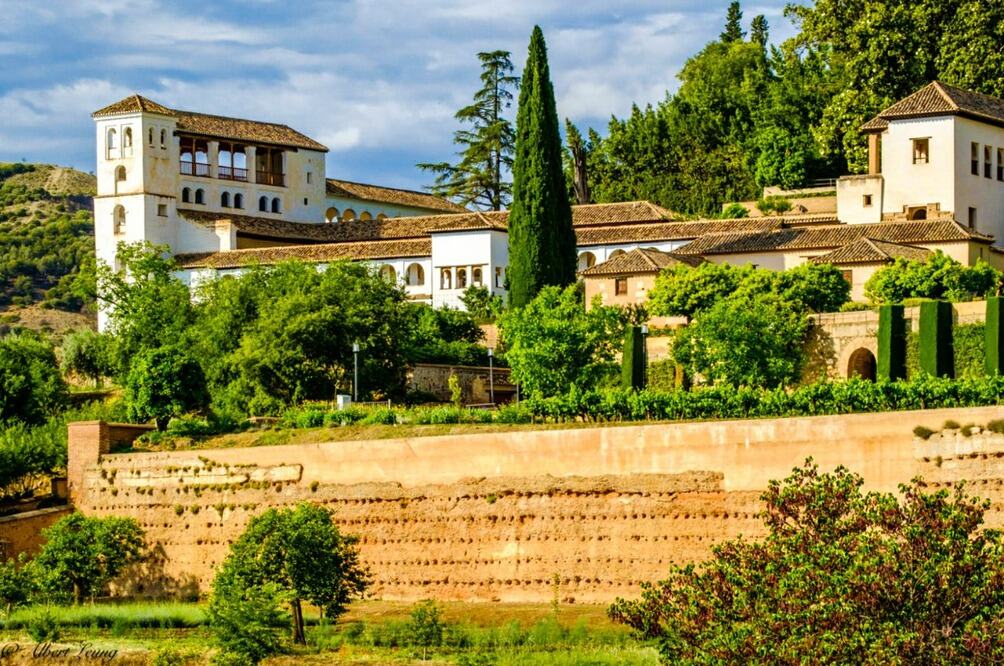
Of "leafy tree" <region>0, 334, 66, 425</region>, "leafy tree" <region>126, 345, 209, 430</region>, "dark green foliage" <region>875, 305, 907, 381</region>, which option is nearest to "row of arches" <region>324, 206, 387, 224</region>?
"leafy tree" <region>0, 334, 66, 425</region>

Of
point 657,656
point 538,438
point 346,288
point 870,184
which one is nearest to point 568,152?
point 870,184

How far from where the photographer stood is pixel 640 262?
50719 millimetres

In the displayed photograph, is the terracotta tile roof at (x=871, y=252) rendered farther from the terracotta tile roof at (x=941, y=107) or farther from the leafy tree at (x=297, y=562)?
the leafy tree at (x=297, y=562)

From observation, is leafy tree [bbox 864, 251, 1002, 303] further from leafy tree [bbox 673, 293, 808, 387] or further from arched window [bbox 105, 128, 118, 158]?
arched window [bbox 105, 128, 118, 158]

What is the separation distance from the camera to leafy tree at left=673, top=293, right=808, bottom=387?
43.1 meters

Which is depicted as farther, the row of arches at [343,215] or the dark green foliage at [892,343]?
the row of arches at [343,215]

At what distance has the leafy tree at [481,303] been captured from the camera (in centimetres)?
5531

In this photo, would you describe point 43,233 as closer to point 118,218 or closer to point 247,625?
point 118,218

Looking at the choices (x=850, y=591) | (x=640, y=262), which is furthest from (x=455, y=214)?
(x=850, y=591)

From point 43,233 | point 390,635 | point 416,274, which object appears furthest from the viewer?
point 43,233

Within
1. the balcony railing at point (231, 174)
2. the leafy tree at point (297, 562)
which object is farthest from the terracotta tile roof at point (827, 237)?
the leafy tree at point (297, 562)

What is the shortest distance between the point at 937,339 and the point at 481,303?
17.0 m

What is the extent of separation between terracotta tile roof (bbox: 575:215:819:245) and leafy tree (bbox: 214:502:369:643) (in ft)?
72.8

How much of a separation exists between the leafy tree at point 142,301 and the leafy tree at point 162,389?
137 inches
